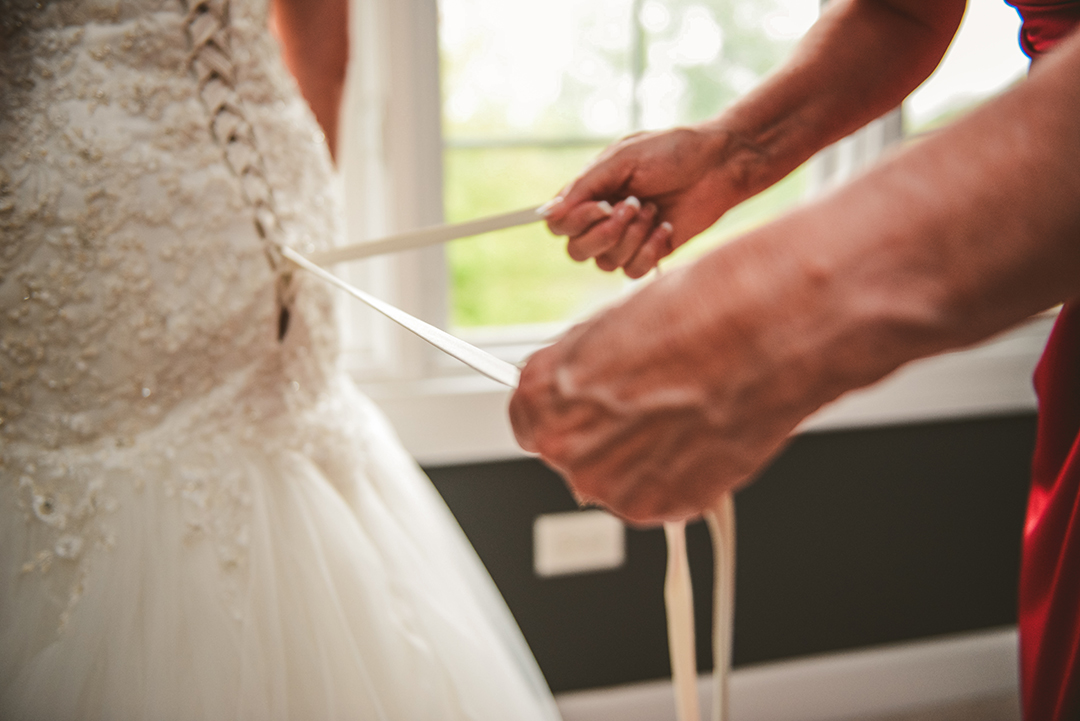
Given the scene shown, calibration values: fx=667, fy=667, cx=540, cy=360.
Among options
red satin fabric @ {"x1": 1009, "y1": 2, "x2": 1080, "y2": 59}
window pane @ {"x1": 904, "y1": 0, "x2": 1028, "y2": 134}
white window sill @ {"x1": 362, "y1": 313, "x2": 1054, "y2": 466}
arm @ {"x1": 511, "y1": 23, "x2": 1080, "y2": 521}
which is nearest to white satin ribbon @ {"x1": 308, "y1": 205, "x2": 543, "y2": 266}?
arm @ {"x1": 511, "y1": 23, "x2": 1080, "y2": 521}

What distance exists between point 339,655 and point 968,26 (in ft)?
5.46

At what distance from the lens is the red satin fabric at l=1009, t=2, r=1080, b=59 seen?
1.56ft

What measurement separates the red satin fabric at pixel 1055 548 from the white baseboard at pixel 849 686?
0.89m

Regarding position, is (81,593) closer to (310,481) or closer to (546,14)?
(310,481)

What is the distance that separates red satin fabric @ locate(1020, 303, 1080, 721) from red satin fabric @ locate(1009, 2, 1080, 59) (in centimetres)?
20

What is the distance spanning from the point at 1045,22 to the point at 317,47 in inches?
26.8

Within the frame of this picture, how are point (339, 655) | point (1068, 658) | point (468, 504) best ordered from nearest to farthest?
point (1068, 658) → point (339, 655) → point (468, 504)

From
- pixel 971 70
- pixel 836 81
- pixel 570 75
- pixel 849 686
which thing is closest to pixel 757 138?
pixel 836 81

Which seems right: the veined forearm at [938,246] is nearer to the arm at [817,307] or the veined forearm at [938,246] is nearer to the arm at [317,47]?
the arm at [817,307]

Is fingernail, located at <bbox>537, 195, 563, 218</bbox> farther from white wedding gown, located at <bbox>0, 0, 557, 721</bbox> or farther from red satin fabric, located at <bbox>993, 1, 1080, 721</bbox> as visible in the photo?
red satin fabric, located at <bbox>993, 1, 1080, 721</bbox>

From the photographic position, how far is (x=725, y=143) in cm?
64

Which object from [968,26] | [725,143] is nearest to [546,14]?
→ [725,143]

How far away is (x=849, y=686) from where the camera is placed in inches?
54.6

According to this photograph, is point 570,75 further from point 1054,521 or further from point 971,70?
point 1054,521
